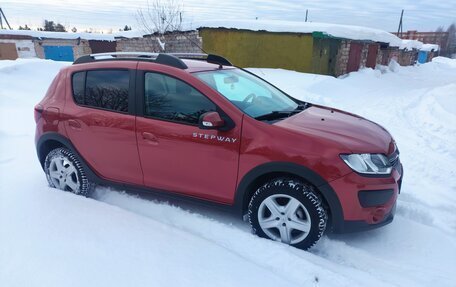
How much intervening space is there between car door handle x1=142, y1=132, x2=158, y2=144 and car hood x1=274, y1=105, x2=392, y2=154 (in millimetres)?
1174

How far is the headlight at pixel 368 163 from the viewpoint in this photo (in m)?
2.77

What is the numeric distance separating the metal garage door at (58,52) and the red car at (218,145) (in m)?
25.6

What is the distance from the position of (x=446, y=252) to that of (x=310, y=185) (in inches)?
53.6

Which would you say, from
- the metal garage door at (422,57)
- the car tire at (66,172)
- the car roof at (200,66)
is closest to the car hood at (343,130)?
the car roof at (200,66)

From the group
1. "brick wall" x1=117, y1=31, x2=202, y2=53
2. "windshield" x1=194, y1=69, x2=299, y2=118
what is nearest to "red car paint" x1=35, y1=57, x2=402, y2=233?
"windshield" x1=194, y1=69, x2=299, y2=118

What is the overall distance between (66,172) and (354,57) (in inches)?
749

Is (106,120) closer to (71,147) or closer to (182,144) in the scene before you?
(71,147)

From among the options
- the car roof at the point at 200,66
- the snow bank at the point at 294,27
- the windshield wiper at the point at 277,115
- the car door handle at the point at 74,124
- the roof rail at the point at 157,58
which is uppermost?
the snow bank at the point at 294,27

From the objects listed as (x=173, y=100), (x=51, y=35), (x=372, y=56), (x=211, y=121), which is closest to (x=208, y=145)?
(x=211, y=121)

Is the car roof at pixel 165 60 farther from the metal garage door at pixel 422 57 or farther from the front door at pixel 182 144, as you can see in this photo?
the metal garage door at pixel 422 57

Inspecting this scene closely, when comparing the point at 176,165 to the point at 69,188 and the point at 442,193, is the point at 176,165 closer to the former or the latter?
the point at 69,188

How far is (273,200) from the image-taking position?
9.81 ft

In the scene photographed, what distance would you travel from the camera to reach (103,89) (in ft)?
12.1

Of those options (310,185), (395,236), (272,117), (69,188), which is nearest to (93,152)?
(69,188)
